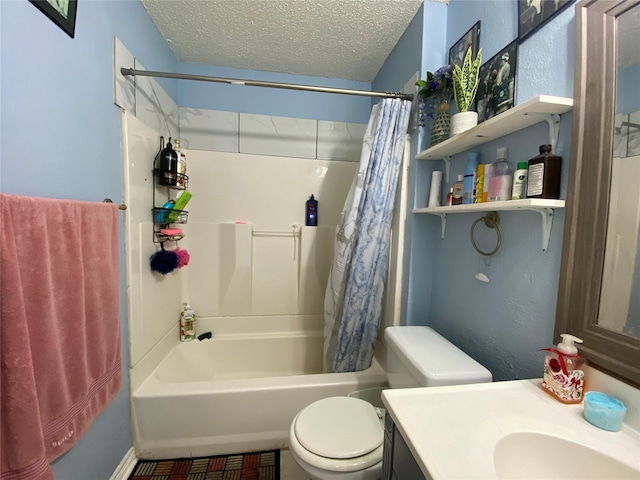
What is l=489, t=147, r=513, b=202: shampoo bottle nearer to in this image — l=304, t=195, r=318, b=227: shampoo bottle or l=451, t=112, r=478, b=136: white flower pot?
l=451, t=112, r=478, b=136: white flower pot

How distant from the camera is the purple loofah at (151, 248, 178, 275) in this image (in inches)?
61.9

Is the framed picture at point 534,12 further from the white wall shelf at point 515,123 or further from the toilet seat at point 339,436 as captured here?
the toilet seat at point 339,436

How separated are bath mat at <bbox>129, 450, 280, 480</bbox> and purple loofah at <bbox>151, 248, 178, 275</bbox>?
0.98 metres

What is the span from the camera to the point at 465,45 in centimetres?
126

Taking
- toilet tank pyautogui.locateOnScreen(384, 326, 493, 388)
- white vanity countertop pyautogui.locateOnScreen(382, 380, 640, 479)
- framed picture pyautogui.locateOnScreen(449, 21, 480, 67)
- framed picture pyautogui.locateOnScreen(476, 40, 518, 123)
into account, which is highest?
framed picture pyautogui.locateOnScreen(449, 21, 480, 67)

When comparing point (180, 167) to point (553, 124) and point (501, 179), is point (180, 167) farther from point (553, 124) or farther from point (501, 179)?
point (553, 124)

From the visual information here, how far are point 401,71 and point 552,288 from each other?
1.46m

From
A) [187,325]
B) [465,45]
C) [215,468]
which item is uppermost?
[465,45]

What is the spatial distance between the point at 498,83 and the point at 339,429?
1.47 m

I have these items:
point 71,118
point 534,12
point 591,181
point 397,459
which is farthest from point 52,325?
point 534,12

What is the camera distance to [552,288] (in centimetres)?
86

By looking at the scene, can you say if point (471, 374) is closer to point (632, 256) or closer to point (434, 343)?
point (434, 343)

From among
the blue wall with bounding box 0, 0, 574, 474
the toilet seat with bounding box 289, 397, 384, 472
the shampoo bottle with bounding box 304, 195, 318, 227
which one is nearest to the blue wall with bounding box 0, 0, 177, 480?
the blue wall with bounding box 0, 0, 574, 474

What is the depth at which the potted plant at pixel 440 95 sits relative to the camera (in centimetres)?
128
